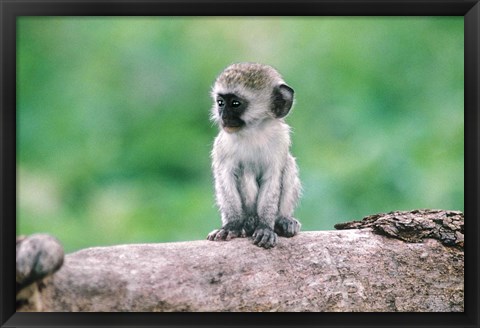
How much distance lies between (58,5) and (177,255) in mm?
1597

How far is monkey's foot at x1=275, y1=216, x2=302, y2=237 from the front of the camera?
199 inches

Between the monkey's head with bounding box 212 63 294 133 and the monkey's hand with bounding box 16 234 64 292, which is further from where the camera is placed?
the monkey's head with bounding box 212 63 294 133

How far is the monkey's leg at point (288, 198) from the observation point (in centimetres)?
514

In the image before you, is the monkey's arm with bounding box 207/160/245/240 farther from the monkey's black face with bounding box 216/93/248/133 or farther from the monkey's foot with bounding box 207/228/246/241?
the monkey's black face with bounding box 216/93/248/133

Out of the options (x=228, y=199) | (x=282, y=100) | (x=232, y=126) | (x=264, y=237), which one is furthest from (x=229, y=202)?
(x=282, y=100)

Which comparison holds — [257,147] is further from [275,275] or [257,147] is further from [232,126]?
[275,275]

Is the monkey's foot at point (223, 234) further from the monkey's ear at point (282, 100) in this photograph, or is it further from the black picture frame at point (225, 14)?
the monkey's ear at point (282, 100)

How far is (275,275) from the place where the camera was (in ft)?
15.5

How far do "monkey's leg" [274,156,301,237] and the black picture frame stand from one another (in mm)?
683

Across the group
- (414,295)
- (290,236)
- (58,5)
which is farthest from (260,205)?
(58,5)

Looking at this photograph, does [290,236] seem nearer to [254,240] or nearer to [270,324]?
[254,240]

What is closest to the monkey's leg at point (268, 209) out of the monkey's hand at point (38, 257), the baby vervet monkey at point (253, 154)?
the baby vervet monkey at point (253, 154)

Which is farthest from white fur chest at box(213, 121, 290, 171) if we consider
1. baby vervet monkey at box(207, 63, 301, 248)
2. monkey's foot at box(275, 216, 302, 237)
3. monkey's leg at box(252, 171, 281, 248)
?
monkey's foot at box(275, 216, 302, 237)

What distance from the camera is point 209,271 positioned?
4656 millimetres
